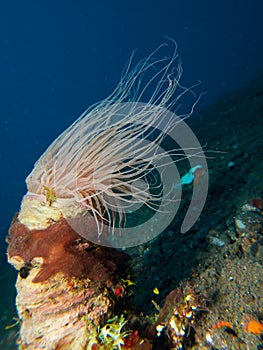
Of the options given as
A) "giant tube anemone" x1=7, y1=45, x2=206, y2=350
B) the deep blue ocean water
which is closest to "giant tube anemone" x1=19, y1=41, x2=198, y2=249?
"giant tube anemone" x1=7, y1=45, x2=206, y2=350

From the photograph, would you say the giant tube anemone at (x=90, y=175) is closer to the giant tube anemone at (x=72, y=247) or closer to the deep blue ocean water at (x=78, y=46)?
the giant tube anemone at (x=72, y=247)

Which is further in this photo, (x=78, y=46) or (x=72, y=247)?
(x=78, y=46)

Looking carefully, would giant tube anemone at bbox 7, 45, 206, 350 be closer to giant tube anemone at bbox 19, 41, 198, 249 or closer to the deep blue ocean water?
giant tube anemone at bbox 19, 41, 198, 249

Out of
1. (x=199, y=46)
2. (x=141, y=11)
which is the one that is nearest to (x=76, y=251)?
(x=199, y=46)

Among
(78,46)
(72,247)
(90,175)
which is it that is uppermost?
(78,46)

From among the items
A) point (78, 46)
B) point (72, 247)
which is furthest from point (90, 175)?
point (78, 46)

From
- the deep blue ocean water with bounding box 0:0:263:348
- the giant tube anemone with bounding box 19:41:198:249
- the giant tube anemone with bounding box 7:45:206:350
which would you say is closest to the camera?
the giant tube anemone with bounding box 7:45:206:350

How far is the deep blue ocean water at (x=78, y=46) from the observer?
85625 millimetres

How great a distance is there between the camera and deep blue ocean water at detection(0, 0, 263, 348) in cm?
8562

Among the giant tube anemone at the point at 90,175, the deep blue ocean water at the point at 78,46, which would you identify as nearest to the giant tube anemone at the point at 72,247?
the giant tube anemone at the point at 90,175

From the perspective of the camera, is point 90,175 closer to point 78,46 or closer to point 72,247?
point 72,247

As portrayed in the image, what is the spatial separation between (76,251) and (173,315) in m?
1.02

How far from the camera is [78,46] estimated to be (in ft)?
361

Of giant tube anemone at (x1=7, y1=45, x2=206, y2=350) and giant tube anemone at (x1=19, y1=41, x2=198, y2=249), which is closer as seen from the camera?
giant tube anemone at (x1=7, y1=45, x2=206, y2=350)
